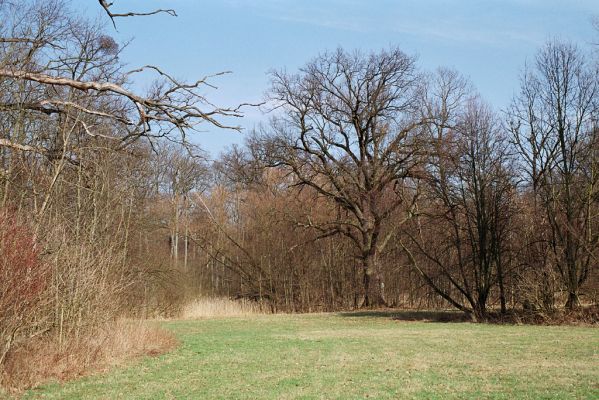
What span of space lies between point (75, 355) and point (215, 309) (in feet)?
61.1

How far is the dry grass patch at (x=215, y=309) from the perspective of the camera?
27797mm

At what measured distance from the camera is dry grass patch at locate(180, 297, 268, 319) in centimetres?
2780

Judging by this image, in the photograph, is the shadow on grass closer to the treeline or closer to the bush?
the treeline

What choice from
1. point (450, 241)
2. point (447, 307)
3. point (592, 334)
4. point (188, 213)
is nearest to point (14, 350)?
point (592, 334)

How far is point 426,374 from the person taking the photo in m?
9.97

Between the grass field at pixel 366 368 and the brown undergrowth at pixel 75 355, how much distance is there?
342 millimetres

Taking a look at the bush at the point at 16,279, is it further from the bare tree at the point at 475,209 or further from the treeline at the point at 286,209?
the bare tree at the point at 475,209

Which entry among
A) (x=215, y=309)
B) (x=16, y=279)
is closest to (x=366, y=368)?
(x=16, y=279)

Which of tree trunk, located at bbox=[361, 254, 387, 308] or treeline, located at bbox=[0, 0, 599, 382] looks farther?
tree trunk, located at bbox=[361, 254, 387, 308]

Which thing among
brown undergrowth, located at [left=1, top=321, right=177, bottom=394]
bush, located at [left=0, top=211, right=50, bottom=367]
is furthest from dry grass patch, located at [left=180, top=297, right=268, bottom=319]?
bush, located at [left=0, top=211, right=50, bottom=367]

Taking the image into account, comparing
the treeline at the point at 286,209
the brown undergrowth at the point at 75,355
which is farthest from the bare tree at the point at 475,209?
the brown undergrowth at the point at 75,355

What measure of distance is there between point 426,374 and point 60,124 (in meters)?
7.53

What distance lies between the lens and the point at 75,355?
10.2 meters

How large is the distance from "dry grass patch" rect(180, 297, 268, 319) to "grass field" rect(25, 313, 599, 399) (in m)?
10.1
